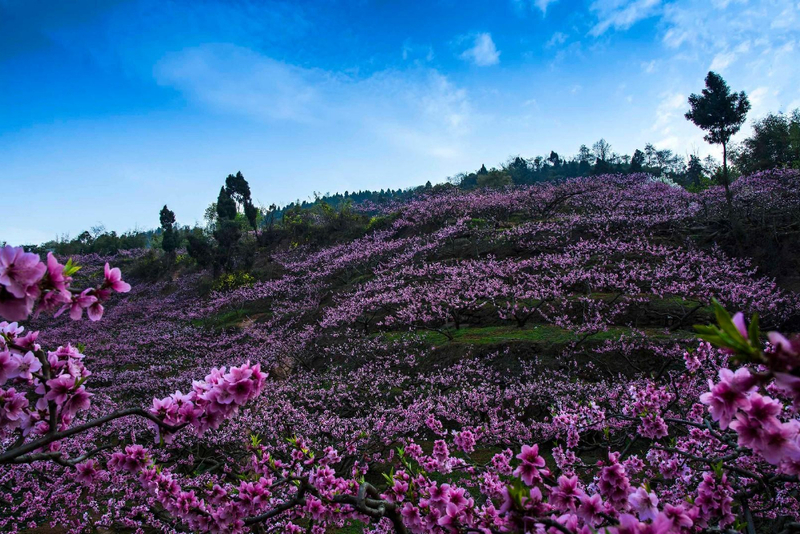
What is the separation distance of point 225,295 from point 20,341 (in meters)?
28.6

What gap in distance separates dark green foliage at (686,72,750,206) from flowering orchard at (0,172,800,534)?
11.7 ft

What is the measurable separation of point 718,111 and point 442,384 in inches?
909

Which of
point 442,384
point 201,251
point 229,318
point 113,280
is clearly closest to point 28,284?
point 113,280

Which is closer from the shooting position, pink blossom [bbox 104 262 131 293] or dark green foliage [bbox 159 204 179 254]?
pink blossom [bbox 104 262 131 293]

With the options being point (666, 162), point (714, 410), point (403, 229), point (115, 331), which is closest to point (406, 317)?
point (714, 410)

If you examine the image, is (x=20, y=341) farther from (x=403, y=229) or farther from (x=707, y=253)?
(x=403, y=229)

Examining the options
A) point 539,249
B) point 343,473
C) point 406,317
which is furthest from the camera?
point 539,249

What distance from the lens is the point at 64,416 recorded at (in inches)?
102

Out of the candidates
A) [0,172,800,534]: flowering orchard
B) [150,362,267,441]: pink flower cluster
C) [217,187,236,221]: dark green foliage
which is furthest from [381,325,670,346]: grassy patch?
[217,187,236,221]: dark green foliage

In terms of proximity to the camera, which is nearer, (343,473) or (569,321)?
(343,473)

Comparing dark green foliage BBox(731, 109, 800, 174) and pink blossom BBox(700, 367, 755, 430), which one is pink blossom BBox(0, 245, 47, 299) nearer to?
pink blossom BBox(700, 367, 755, 430)

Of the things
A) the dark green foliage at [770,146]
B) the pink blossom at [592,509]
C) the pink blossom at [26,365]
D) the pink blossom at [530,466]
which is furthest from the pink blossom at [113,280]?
the dark green foliage at [770,146]

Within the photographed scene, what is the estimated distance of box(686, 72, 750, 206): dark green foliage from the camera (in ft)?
71.8

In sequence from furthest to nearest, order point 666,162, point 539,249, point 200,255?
point 666,162, point 200,255, point 539,249
